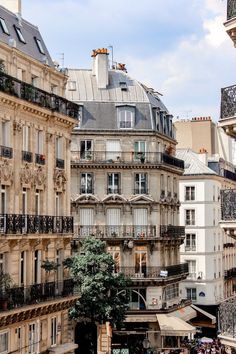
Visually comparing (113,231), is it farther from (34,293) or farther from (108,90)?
(34,293)

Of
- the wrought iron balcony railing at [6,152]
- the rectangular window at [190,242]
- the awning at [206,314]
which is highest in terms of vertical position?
the wrought iron balcony railing at [6,152]

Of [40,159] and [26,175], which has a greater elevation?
[40,159]

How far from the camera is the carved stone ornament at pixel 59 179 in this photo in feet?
116

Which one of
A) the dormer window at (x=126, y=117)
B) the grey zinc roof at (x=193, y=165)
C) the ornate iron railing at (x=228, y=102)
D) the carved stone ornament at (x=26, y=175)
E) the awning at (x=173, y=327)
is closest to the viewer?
the ornate iron railing at (x=228, y=102)

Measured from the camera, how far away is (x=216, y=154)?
69312 millimetres

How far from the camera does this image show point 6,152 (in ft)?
102

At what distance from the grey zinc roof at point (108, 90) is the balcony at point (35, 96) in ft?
47.8

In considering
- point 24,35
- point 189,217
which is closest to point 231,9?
point 24,35

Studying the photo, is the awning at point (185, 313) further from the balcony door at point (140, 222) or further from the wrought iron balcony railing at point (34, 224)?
the wrought iron balcony railing at point (34, 224)

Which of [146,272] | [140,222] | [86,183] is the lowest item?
[146,272]

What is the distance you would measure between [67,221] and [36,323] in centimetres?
489

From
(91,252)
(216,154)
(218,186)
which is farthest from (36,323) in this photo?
(216,154)

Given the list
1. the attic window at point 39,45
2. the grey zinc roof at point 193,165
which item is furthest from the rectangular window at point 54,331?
the grey zinc roof at point 193,165

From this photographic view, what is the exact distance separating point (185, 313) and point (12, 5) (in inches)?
1001
